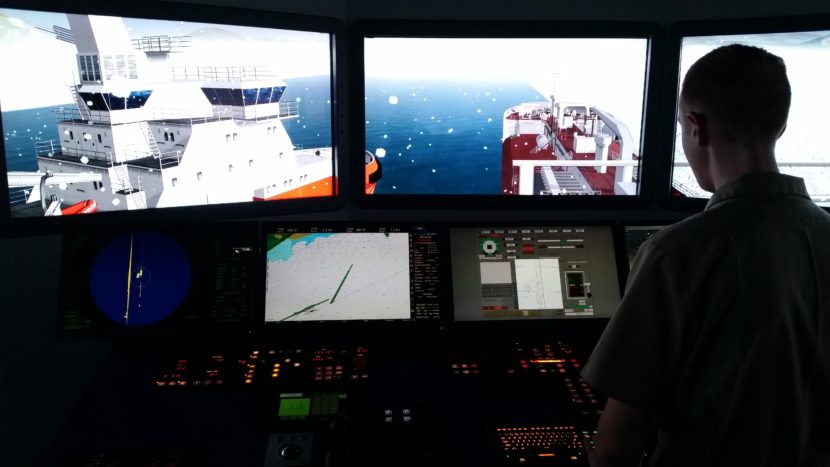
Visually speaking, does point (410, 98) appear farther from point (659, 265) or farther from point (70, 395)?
point (70, 395)

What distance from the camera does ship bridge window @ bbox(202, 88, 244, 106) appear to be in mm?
1810

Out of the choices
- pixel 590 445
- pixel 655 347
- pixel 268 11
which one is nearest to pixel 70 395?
pixel 268 11

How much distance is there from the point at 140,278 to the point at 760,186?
1589 millimetres

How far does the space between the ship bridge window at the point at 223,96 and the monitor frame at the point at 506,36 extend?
38 centimetres

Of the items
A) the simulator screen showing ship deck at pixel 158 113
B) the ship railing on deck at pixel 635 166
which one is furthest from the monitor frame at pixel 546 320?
the simulator screen showing ship deck at pixel 158 113

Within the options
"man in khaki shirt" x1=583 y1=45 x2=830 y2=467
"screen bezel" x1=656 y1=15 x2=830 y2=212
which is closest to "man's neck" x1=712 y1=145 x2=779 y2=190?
"man in khaki shirt" x1=583 y1=45 x2=830 y2=467

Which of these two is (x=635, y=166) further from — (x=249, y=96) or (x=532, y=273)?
(x=249, y=96)

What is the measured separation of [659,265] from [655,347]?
0.14m

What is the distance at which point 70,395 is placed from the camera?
5.99 feet

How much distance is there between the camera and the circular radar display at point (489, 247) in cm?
183

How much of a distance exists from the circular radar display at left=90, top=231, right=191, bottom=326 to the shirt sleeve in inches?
49.2

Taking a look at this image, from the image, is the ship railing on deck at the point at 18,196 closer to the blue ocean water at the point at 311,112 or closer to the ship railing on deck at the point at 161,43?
the ship railing on deck at the point at 161,43

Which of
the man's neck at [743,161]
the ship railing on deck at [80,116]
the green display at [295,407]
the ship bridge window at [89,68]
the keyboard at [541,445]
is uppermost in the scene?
the ship bridge window at [89,68]

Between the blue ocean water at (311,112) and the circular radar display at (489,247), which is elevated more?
the blue ocean water at (311,112)
